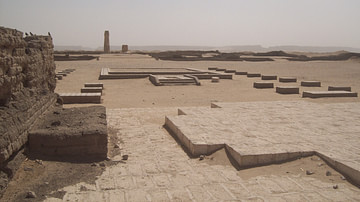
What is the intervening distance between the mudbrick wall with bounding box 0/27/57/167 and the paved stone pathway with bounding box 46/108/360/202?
42.5 inches

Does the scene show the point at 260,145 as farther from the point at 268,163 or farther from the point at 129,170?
the point at 129,170

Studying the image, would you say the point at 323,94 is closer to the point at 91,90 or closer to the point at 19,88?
the point at 91,90

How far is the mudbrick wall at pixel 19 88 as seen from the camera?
4453 millimetres

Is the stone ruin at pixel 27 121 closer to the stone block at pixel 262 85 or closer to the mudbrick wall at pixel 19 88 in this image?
the mudbrick wall at pixel 19 88

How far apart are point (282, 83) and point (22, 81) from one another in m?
14.6

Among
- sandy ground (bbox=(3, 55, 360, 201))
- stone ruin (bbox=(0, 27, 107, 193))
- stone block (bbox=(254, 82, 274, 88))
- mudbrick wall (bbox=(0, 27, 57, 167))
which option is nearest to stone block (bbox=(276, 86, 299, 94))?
sandy ground (bbox=(3, 55, 360, 201))

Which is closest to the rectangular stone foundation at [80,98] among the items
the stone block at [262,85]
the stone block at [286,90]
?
the stone block at [286,90]

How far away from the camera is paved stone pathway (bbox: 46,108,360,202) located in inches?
155

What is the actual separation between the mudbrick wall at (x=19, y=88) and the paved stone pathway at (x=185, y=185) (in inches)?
42.5

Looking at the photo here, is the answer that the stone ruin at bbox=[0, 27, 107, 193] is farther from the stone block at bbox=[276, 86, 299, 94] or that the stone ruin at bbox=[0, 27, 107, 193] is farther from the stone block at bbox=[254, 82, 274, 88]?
the stone block at bbox=[254, 82, 274, 88]

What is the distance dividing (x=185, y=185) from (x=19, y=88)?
3274 millimetres

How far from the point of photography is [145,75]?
18609mm

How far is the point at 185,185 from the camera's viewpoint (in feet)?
14.1

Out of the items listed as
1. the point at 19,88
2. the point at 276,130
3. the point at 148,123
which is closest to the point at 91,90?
the point at 148,123
